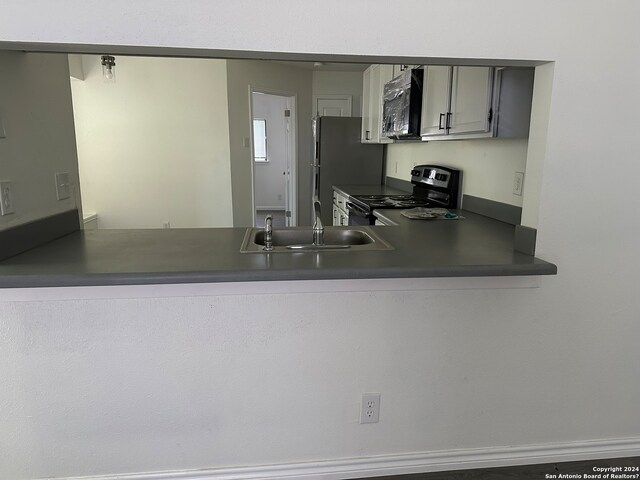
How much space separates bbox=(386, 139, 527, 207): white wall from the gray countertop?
0.69m

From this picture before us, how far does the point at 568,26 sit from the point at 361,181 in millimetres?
3725

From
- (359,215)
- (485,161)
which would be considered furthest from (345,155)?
(485,161)

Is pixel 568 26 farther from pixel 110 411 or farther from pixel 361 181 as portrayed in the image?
pixel 361 181

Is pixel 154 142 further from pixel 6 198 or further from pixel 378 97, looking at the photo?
pixel 6 198

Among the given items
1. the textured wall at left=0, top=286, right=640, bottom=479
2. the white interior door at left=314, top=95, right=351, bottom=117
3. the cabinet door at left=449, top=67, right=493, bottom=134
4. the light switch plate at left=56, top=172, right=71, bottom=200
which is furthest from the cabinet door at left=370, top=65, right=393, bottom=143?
the light switch plate at left=56, top=172, right=71, bottom=200

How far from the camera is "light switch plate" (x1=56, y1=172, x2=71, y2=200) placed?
1929 millimetres

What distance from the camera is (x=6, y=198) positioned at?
5.12ft

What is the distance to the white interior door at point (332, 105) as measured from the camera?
6293 millimetres

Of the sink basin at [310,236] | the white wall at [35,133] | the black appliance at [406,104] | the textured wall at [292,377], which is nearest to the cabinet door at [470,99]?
the black appliance at [406,104]

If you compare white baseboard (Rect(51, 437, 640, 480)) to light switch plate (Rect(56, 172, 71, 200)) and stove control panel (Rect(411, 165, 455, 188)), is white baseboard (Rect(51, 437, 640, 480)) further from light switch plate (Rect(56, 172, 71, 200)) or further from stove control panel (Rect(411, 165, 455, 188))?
stove control panel (Rect(411, 165, 455, 188))

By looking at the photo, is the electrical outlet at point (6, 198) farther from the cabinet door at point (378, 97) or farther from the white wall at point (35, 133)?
the cabinet door at point (378, 97)

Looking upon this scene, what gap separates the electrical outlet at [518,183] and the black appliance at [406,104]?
89 cm

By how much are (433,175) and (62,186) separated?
251 cm

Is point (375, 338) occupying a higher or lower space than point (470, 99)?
lower
